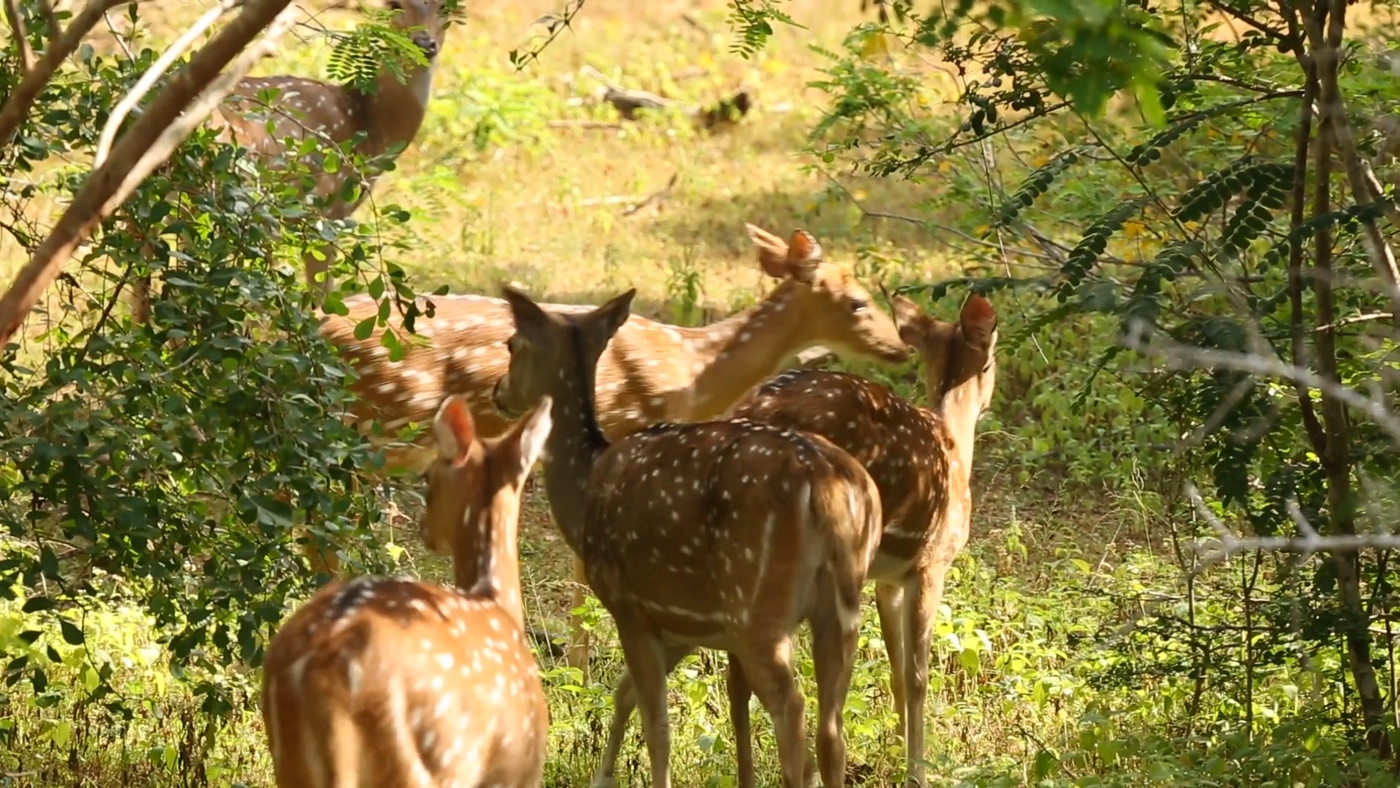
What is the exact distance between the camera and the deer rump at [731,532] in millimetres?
5391

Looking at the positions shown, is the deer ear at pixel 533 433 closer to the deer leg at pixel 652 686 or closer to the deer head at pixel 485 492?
the deer head at pixel 485 492

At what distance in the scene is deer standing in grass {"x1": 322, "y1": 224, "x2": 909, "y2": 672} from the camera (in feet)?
25.3

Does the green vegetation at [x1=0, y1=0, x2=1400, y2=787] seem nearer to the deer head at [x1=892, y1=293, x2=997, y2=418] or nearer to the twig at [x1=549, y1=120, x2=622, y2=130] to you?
the deer head at [x1=892, y1=293, x2=997, y2=418]

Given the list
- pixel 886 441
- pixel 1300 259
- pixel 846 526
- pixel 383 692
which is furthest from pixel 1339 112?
pixel 383 692

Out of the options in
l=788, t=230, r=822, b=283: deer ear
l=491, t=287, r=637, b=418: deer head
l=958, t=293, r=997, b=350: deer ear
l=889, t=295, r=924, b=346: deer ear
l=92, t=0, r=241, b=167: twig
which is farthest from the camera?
l=788, t=230, r=822, b=283: deer ear

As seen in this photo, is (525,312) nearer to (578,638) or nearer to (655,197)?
(578,638)

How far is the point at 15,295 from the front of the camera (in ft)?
10.9

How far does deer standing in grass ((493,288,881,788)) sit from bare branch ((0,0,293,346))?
241 cm

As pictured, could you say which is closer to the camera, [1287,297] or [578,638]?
[1287,297]

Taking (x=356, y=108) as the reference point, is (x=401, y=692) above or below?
below

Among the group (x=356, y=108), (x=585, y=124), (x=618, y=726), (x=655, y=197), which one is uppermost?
(x=585, y=124)

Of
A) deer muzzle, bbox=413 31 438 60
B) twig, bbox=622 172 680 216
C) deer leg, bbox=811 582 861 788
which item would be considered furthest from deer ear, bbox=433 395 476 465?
twig, bbox=622 172 680 216

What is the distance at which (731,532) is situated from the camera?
5.46 metres

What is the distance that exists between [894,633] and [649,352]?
6.50 feet
